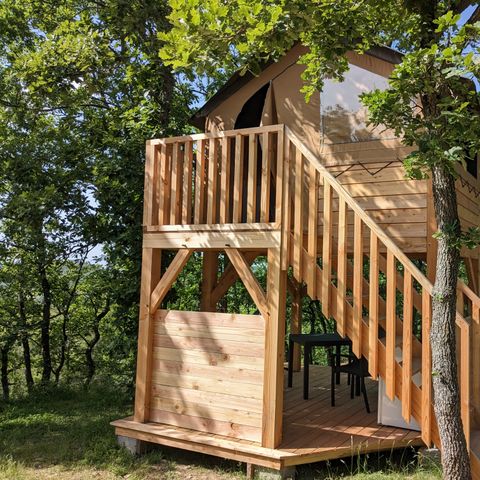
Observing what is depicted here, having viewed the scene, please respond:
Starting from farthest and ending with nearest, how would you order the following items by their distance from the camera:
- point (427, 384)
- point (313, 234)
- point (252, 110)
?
point (252, 110) → point (313, 234) → point (427, 384)

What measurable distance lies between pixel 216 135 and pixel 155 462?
3427mm

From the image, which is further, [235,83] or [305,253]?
[235,83]

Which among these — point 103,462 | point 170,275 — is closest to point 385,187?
point 170,275

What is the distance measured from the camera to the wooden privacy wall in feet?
15.5

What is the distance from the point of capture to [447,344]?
3578 mm

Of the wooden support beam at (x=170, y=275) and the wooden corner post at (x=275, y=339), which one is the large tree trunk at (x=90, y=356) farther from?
the wooden corner post at (x=275, y=339)

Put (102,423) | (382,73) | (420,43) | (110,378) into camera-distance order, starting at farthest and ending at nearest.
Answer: (110,378) → (102,423) → (382,73) → (420,43)

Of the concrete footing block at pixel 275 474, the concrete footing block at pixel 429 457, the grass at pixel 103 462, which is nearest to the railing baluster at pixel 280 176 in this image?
the concrete footing block at pixel 275 474

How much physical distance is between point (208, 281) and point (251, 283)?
2.04 m

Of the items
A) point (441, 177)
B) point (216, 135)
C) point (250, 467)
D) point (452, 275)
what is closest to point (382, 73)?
point (216, 135)

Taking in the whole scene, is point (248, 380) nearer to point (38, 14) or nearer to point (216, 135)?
point (216, 135)

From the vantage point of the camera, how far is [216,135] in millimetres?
5301

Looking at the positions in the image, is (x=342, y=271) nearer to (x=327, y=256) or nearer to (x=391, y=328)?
(x=327, y=256)

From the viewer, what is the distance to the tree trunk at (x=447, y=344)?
3.55 m
